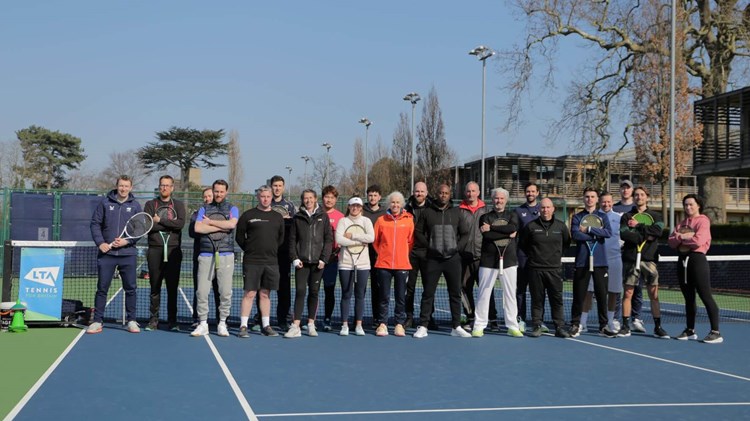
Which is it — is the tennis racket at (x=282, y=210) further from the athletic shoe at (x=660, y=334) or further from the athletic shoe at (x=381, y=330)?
the athletic shoe at (x=660, y=334)

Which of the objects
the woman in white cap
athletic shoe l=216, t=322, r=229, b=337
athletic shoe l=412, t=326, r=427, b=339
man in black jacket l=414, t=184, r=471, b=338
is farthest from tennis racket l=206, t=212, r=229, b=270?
athletic shoe l=412, t=326, r=427, b=339

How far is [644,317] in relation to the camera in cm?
1399

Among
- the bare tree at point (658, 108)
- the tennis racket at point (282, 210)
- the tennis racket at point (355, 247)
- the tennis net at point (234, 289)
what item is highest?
the bare tree at point (658, 108)

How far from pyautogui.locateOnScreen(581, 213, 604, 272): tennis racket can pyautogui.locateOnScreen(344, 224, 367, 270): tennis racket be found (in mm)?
3094

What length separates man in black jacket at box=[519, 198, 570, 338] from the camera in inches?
430

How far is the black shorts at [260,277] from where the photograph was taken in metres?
10.6

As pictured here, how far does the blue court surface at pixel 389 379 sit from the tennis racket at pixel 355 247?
1.07 metres

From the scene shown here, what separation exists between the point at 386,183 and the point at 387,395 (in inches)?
2194

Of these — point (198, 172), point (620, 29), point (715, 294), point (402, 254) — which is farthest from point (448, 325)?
point (198, 172)

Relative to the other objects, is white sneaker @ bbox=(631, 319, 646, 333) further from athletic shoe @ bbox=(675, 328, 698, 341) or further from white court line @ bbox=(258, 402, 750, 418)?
white court line @ bbox=(258, 402, 750, 418)

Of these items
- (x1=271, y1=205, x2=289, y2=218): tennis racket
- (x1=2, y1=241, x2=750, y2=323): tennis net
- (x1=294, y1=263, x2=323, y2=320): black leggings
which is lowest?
(x1=2, y1=241, x2=750, y2=323): tennis net

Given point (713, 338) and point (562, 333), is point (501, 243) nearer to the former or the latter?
point (562, 333)

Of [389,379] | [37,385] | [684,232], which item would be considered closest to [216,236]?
[37,385]

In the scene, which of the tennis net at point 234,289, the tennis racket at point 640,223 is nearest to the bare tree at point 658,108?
the tennis net at point 234,289
